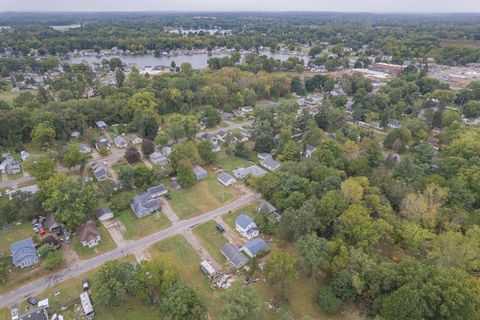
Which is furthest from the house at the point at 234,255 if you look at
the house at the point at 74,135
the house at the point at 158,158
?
the house at the point at 74,135

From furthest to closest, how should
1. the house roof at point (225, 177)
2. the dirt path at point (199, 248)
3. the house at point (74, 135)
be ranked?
the house at point (74, 135)
the house roof at point (225, 177)
the dirt path at point (199, 248)

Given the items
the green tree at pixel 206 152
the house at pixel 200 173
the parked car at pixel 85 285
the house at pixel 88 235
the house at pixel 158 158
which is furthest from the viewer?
the house at pixel 158 158

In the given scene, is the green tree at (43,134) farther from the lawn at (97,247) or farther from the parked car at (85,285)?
the parked car at (85,285)

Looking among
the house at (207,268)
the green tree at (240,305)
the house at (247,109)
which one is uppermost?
the green tree at (240,305)

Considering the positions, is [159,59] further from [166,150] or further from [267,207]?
[267,207]

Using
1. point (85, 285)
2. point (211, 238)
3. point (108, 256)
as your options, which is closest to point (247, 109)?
point (211, 238)

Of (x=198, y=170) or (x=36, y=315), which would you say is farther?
(x=198, y=170)

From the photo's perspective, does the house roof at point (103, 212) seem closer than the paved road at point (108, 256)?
No
